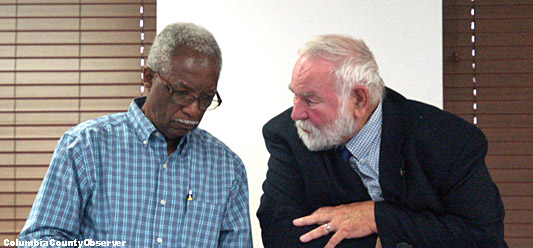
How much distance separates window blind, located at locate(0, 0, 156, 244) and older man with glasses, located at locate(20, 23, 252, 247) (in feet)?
3.15

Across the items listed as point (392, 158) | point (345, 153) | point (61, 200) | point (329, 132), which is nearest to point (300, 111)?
point (329, 132)

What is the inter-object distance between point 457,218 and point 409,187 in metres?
0.18

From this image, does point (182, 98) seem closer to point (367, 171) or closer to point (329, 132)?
point (329, 132)

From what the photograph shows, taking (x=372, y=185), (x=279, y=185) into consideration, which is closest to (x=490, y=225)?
(x=372, y=185)

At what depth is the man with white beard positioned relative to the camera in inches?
72.3

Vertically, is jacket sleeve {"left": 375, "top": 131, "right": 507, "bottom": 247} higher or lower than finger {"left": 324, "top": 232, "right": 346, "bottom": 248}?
higher

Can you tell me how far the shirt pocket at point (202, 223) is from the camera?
1.82 metres

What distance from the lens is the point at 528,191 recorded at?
272 centimetres

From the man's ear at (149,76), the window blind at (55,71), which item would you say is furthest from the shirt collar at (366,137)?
the window blind at (55,71)

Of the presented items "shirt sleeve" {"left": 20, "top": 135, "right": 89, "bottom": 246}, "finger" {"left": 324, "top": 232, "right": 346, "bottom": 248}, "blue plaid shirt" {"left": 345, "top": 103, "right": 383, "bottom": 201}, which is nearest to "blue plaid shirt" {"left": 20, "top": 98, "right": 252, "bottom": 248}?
"shirt sleeve" {"left": 20, "top": 135, "right": 89, "bottom": 246}

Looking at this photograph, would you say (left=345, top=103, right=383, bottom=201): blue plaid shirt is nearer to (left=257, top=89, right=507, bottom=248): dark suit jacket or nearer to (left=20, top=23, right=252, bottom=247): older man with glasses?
(left=257, top=89, right=507, bottom=248): dark suit jacket

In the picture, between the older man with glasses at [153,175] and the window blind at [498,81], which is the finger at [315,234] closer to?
the older man with glasses at [153,175]

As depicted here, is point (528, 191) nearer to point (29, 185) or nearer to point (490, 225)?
point (490, 225)

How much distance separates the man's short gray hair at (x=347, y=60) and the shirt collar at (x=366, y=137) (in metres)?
0.06
